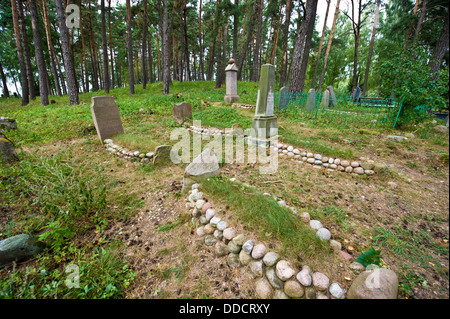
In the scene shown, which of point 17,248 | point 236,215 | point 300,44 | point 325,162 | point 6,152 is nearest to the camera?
point 17,248

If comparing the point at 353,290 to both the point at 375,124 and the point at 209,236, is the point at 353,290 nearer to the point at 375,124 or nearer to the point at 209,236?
the point at 209,236

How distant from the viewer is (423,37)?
1351 cm

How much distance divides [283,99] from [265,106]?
4571 mm

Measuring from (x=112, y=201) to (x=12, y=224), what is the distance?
125cm

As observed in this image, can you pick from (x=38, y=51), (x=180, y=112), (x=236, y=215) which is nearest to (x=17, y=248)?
(x=236, y=215)

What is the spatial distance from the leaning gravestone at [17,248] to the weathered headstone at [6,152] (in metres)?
3.42

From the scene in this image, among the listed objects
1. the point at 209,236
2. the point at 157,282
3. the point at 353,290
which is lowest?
the point at 157,282

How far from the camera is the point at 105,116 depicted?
19.1 ft

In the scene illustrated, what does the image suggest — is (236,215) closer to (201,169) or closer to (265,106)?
(201,169)

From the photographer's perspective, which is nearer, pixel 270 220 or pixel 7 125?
pixel 270 220

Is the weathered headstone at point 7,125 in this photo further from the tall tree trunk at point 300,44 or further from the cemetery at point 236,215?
the tall tree trunk at point 300,44

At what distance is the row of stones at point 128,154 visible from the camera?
15.3ft

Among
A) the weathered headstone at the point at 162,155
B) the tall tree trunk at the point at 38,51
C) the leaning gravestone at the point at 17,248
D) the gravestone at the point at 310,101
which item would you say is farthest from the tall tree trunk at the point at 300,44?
the tall tree trunk at the point at 38,51

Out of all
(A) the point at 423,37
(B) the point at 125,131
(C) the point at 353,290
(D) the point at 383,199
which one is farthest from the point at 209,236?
(A) the point at 423,37
